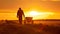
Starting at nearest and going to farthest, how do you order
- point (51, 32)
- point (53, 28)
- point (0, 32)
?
point (0, 32), point (51, 32), point (53, 28)

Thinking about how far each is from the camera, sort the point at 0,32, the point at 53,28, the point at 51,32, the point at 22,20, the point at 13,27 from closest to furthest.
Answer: the point at 0,32
the point at 13,27
the point at 51,32
the point at 53,28
the point at 22,20

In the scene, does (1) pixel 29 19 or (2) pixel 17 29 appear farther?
(1) pixel 29 19

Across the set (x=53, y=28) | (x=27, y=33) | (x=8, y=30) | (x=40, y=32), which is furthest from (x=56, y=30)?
(x=8, y=30)

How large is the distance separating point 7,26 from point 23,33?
2.73 feet

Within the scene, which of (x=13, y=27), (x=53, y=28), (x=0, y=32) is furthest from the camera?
(x=53, y=28)

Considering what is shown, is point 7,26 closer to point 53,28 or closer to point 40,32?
point 40,32

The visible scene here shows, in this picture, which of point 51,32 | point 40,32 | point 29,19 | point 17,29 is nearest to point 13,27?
point 17,29

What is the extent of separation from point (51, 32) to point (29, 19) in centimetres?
216

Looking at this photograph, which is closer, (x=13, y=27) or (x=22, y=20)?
(x=13, y=27)

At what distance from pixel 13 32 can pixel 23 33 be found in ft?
1.30

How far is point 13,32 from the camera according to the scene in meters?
7.71

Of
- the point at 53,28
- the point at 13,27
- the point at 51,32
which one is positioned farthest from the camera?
the point at 53,28

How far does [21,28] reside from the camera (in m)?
8.14

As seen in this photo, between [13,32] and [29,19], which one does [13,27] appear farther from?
[29,19]
